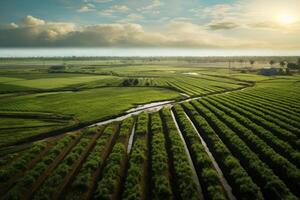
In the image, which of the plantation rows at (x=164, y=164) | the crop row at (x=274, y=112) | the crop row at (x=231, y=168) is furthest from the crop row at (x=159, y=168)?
the crop row at (x=274, y=112)

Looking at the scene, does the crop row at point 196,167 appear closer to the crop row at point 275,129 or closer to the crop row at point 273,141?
the crop row at point 273,141

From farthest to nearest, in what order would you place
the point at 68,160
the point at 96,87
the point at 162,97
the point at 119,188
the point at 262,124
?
the point at 96,87
the point at 162,97
the point at 262,124
the point at 68,160
the point at 119,188

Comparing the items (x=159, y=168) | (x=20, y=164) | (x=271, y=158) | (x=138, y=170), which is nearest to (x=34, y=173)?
(x=20, y=164)

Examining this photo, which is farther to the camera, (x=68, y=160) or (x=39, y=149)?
(x=39, y=149)

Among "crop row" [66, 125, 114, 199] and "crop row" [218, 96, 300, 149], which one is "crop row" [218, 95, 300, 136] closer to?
"crop row" [218, 96, 300, 149]

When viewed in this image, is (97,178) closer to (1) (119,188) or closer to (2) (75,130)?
(1) (119,188)

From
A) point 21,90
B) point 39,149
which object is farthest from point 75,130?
point 21,90

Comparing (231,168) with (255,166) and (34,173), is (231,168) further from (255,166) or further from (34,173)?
(34,173)
